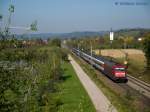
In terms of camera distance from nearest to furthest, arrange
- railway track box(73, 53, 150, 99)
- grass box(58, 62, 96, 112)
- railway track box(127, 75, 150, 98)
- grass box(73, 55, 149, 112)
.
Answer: grass box(58, 62, 96, 112) → grass box(73, 55, 149, 112) → railway track box(127, 75, 150, 98) → railway track box(73, 53, 150, 99)

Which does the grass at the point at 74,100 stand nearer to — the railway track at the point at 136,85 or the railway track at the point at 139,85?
the railway track at the point at 139,85

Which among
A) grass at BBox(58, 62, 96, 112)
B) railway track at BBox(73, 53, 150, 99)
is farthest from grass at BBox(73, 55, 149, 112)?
railway track at BBox(73, 53, 150, 99)

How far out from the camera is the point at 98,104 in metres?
28.5

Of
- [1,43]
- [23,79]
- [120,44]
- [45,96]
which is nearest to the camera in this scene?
[1,43]

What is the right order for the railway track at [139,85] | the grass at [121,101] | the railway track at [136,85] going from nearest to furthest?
the grass at [121,101] < the railway track at [139,85] < the railway track at [136,85]

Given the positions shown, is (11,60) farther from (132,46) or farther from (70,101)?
(132,46)

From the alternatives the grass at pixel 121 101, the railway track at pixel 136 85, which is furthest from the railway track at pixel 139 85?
the grass at pixel 121 101

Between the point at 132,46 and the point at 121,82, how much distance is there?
346 ft

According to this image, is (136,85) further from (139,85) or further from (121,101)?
(121,101)

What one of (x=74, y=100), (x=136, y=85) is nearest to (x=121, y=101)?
(x=74, y=100)

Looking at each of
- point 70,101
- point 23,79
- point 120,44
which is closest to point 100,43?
point 120,44

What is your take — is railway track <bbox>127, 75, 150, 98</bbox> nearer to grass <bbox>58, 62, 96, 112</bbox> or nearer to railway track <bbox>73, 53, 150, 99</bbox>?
railway track <bbox>73, 53, 150, 99</bbox>

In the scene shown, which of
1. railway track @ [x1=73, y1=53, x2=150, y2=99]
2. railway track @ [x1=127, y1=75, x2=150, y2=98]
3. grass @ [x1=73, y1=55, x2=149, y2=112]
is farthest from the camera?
railway track @ [x1=73, y1=53, x2=150, y2=99]

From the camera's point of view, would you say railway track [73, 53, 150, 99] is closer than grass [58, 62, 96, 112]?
No
